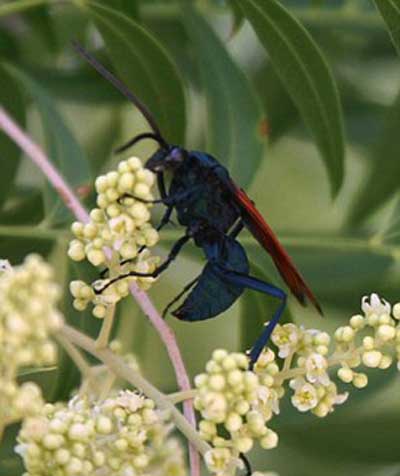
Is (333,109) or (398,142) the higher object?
(398,142)

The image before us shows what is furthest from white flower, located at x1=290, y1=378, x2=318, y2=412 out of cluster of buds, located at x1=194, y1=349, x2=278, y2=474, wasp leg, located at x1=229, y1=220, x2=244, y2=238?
wasp leg, located at x1=229, y1=220, x2=244, y2=238

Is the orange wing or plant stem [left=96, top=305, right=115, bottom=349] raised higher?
the orange wing

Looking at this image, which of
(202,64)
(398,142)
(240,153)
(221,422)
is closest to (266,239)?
(221,422)

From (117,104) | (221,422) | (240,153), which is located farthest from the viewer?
(117,104)

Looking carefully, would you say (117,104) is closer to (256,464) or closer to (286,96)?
(286,96)

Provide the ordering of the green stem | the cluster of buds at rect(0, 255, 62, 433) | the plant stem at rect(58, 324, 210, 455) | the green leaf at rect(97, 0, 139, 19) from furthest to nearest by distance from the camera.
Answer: the green leaf at rect(97, 0, 139, 19) → the green stem → the plant stem at rect(58, 324, 210, 455) → the cluster of buds at rect(0, 255, 62, 433)

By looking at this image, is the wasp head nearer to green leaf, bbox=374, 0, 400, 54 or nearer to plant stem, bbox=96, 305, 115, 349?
plant stem, bbox=96, 305, 115, 349
